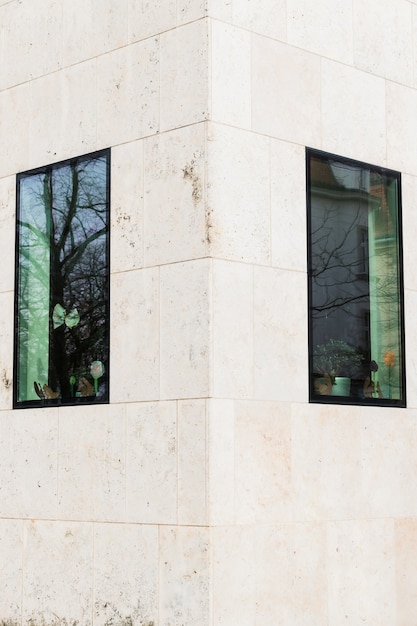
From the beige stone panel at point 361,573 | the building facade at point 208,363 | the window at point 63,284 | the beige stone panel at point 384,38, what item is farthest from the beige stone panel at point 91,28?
the beige stone panel at point 361,573

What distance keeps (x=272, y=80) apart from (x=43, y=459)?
14.3 feet

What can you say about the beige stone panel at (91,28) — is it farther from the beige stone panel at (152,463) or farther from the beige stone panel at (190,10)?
the beige stone panel at (152,463)

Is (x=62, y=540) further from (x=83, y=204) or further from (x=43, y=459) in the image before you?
(x=83, y=204)

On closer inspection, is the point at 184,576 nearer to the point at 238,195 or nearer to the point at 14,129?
the point at 238,195

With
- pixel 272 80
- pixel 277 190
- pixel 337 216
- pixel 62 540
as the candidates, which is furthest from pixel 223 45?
pixel 62 540

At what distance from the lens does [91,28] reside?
1227cm

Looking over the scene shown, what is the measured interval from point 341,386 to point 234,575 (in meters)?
2.46

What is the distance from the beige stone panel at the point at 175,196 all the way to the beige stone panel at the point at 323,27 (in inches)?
67.0

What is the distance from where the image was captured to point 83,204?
12.3 m

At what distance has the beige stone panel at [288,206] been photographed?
11.5 m

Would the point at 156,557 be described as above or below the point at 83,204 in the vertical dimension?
below

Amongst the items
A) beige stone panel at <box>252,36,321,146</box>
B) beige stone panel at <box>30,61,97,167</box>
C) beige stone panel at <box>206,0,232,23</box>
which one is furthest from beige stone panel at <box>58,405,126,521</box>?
beige stone panel at <box>206,0,232,23</box>

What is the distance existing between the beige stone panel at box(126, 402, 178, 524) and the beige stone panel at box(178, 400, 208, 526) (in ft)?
0.25

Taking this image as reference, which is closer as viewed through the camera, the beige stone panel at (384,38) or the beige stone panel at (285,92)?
the beige stone panel at (285,92)
